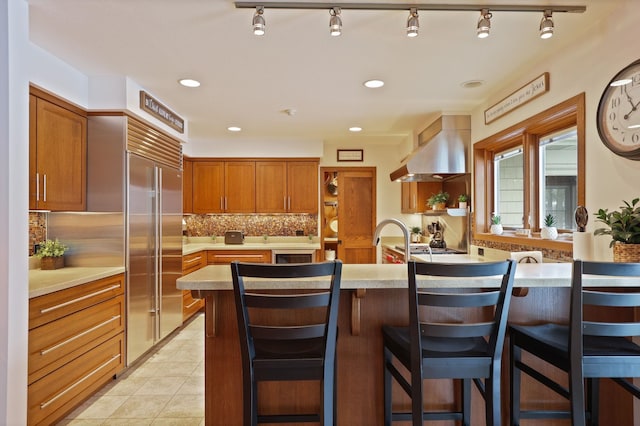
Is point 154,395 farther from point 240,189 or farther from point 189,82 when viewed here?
point 240,189

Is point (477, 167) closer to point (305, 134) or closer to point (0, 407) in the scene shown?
point (305, 134)

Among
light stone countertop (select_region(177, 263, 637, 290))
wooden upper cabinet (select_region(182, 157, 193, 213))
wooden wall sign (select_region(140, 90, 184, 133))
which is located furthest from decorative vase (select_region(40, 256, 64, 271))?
wooden upper cabinet (select_region(182, 157, 193, 213))

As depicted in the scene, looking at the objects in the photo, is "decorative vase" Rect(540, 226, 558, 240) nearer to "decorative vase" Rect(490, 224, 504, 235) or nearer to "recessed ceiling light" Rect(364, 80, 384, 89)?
"decorative vase" Rect(490, 224, 504, 235)

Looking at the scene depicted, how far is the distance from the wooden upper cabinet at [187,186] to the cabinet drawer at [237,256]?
32.7 inches

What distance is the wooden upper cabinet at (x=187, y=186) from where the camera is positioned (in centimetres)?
549

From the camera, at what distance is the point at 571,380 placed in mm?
1494

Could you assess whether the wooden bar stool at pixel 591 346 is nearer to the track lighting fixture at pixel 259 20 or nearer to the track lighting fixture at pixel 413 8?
the track lighting fixture at pixel 413 8

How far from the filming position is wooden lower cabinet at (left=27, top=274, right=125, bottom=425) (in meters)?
2.18

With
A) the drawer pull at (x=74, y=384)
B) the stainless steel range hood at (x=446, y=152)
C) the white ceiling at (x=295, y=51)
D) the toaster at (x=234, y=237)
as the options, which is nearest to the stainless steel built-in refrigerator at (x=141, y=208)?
the drawer pull at (x=74, y=384)

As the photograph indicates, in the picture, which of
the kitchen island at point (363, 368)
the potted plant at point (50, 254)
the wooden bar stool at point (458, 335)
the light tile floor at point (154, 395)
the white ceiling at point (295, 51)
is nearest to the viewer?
the wooden bar stool at point (458, 335)

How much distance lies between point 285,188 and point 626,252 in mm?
4255

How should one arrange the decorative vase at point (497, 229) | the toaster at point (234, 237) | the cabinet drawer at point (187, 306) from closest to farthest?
1. the decorative vase at point (497, 229)
2. the cabinet drawer at point (187, 306)
3. the toaster at point (234, 237)

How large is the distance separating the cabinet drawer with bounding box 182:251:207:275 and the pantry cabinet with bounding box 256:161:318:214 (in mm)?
1041

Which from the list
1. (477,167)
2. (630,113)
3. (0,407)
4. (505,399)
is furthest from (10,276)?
(477,167)
